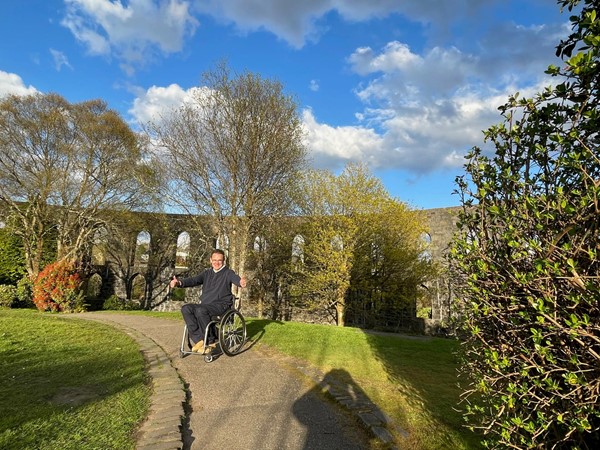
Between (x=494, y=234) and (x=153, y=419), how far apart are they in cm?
316

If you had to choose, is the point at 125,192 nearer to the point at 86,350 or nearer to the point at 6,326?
the point at 6,326

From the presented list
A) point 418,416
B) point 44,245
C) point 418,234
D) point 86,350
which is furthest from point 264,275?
point 418,416

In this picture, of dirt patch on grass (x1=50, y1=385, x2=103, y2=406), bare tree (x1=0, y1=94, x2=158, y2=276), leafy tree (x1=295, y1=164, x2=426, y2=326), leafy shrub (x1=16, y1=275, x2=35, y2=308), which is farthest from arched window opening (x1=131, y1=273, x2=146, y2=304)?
dirt patch on grass (x1=50, y1=385, x2=103, y2=406)

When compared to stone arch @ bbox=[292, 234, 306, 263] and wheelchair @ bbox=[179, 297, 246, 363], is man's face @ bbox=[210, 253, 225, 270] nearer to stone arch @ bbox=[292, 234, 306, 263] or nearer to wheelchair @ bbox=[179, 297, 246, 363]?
wheelchair @ bbox=[179, 297, 246, 363]

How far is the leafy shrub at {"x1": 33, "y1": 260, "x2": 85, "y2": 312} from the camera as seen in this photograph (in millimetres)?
16172

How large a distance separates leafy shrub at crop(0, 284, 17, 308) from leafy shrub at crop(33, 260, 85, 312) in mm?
2038

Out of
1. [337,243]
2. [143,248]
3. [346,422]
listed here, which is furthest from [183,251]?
[346,422]

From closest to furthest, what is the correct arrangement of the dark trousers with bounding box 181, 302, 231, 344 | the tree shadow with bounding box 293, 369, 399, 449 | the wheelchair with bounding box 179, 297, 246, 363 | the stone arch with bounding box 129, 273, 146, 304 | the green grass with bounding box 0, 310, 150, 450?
the green grass with bounding box 0, 310, 150, 450
the tree shadow with bounding box 293, 369, 399, 449
the wheelchair with bounding box 179, 297, 246, 363
the dark trousers with bounding box 181, 302, 231, 344
the stone arch with bounding box 129, 273, 146, 304

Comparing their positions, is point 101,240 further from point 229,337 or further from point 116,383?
point 116,383

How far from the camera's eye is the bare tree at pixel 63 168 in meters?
18.8

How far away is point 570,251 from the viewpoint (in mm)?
1900

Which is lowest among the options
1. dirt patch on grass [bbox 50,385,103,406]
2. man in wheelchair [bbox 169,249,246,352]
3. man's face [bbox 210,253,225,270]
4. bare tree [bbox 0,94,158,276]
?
dirt patch on grass [bbox 50,385,103,406]

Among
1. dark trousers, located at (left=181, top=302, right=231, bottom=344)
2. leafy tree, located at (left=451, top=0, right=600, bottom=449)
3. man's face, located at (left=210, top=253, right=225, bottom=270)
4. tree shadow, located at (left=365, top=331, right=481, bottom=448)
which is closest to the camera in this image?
leafy tree, located at (left=451, top=0, right=600, bottom=449)

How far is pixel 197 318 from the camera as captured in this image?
5875 mm
